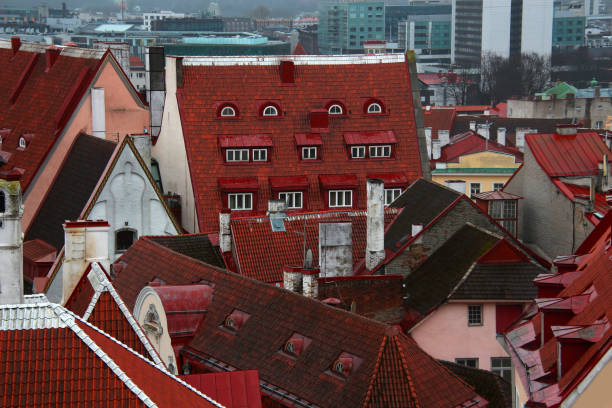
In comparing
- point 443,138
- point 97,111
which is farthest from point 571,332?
point 443,138

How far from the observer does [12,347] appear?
99.8ft

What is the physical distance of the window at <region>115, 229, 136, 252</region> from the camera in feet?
240

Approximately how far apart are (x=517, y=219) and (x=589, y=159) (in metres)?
5.35

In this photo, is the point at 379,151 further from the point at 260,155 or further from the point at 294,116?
the point at 260,155

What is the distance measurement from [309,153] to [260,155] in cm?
271

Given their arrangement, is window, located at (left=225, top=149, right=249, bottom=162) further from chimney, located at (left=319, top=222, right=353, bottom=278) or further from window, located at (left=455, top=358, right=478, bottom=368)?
window, located at (left=455, top=358, right=478, bottom=368)

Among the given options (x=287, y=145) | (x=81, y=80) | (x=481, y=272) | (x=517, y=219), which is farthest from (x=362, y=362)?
(x=81, y=80)

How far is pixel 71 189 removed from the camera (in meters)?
77.1

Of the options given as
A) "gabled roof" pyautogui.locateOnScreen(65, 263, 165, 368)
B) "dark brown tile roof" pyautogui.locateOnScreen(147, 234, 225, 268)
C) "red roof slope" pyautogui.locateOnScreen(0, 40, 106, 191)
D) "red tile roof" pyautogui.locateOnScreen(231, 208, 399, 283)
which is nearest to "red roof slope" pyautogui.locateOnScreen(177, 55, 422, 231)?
"red roof slope" pyautogui.locateOnScreen(0, 40, 106, 191)

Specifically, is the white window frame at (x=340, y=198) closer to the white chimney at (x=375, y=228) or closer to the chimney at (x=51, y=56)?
the white chimney at (x=375, y=228)

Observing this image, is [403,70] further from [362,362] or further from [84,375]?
[84,375]

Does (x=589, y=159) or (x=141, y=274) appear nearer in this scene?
(x=141, y=274)

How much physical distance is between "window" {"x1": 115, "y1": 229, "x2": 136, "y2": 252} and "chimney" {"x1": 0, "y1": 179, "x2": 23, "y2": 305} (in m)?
34.9

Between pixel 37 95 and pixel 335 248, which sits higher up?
pixel 37 95
